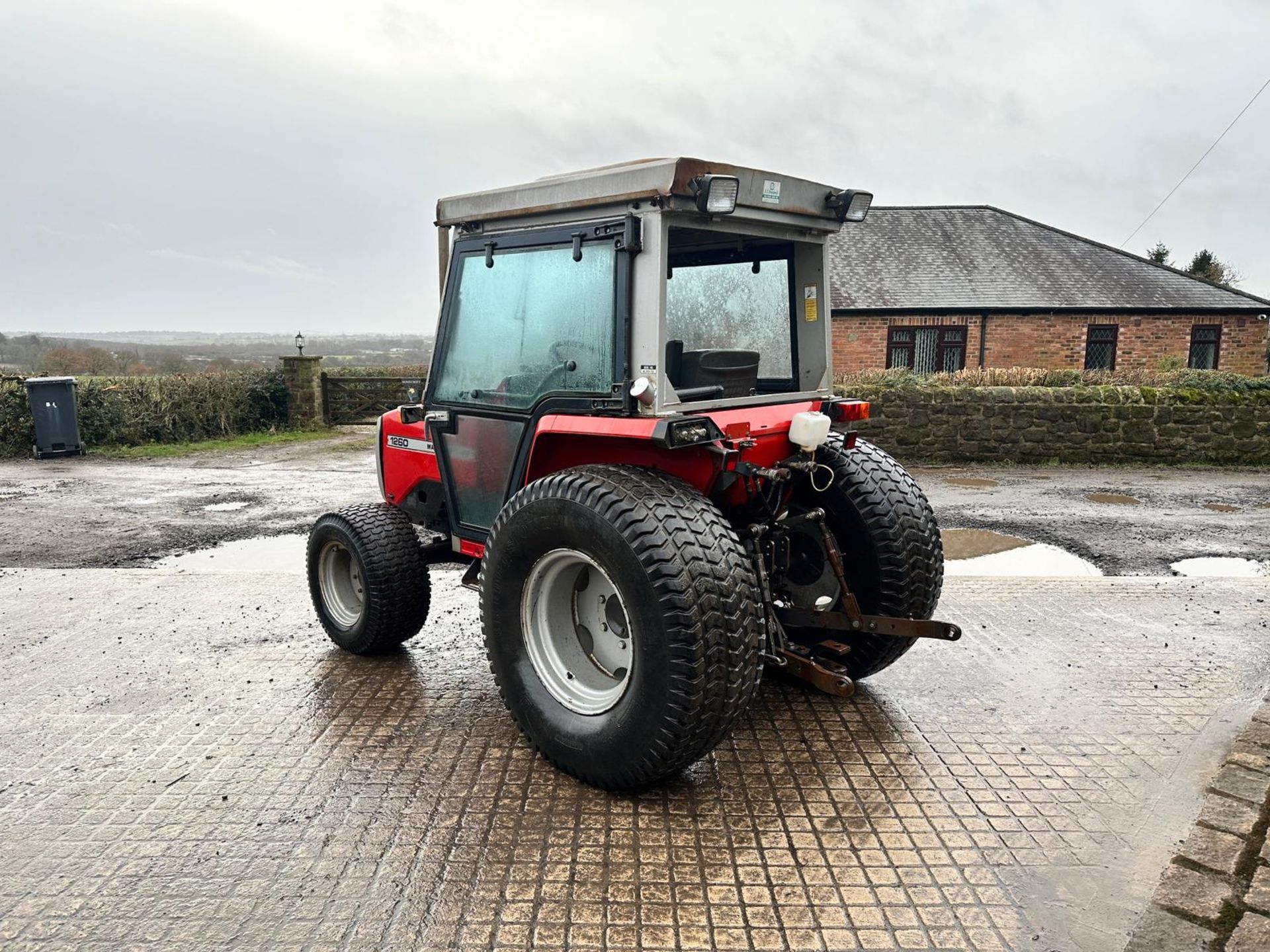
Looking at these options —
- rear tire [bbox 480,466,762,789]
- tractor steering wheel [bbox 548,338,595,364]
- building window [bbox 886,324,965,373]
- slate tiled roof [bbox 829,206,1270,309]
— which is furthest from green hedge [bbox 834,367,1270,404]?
rear tire [bbox 480,466,762,789]

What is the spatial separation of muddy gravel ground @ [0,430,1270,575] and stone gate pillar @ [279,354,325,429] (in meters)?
3.40

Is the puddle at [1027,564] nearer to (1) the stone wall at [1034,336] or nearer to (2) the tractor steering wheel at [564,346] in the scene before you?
(2) the tractor steering wheel at [564,346]

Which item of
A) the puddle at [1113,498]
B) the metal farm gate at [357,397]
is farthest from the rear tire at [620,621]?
the metal farm gate at [357,397]

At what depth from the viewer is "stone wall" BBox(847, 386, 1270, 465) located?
1341 centimetres

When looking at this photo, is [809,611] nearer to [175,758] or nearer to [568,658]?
[568,658]

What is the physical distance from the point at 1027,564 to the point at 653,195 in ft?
18.6

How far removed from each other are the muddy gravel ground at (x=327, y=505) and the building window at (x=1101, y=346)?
11.0 meters

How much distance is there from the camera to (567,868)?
3072mm

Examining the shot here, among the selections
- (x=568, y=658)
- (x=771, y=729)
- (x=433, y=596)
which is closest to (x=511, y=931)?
(x=568, y=658)

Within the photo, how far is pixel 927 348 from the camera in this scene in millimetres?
23312

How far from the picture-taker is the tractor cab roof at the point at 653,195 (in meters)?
3.44

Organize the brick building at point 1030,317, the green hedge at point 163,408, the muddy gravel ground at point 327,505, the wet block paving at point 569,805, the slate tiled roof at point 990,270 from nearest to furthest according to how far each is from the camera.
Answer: the wet block paving at point 569,805
the muddy gravel ground at point 327,505
the green hedge at point 163,408
the brick building at point 1030,317
the slate tiled roof at point 990,270

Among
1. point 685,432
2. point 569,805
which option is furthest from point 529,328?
point 569,805

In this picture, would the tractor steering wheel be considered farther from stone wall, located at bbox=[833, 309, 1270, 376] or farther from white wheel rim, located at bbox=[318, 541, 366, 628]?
stone wall, located at bbox=[833, 309, 1270, 376]
